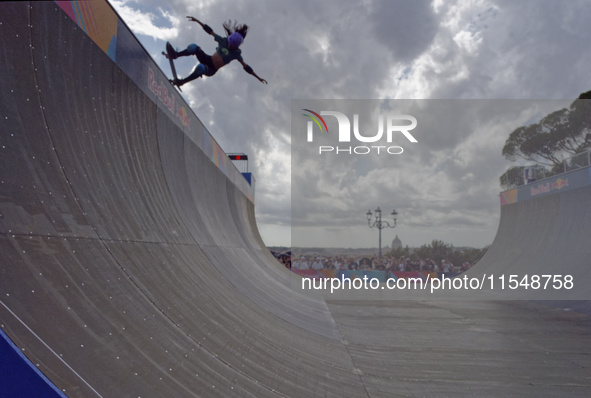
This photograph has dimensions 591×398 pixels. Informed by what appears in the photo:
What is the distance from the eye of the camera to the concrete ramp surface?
190 centimetres

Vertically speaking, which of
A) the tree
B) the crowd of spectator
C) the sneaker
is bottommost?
the crowd of spectator

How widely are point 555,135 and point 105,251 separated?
34041 millimetres

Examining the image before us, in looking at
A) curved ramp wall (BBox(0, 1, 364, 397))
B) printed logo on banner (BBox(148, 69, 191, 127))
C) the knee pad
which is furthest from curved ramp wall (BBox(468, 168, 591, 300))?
the knee pad

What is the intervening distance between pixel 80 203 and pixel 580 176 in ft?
56.8

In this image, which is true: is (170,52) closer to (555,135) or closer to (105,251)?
(105,251)

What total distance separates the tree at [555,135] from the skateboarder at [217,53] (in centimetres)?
2644

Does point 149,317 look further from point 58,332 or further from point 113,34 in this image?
point 113,34

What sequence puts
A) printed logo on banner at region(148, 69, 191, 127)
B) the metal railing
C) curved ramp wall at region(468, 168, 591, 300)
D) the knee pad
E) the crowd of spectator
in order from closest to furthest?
printed logo on banner at region(148, 69, 191, 127) < the knee pad < curved ramp wall at region(468, 168, 591, 300) < the metal railing < the crowd of spectator

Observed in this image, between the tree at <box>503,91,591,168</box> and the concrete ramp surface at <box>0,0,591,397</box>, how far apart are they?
26467mm

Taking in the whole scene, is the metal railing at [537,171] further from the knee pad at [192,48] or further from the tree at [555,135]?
the knee pad at [192,48]

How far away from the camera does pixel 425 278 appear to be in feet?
68.0

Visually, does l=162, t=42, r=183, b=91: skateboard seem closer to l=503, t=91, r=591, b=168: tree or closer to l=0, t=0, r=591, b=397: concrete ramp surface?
l=0, t=0, r=591, b=397: concrete ramp surface

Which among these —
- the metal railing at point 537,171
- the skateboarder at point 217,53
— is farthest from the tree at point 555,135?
the skateboarder at point 217,53

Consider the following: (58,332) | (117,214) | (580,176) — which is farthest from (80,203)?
(580,176)
